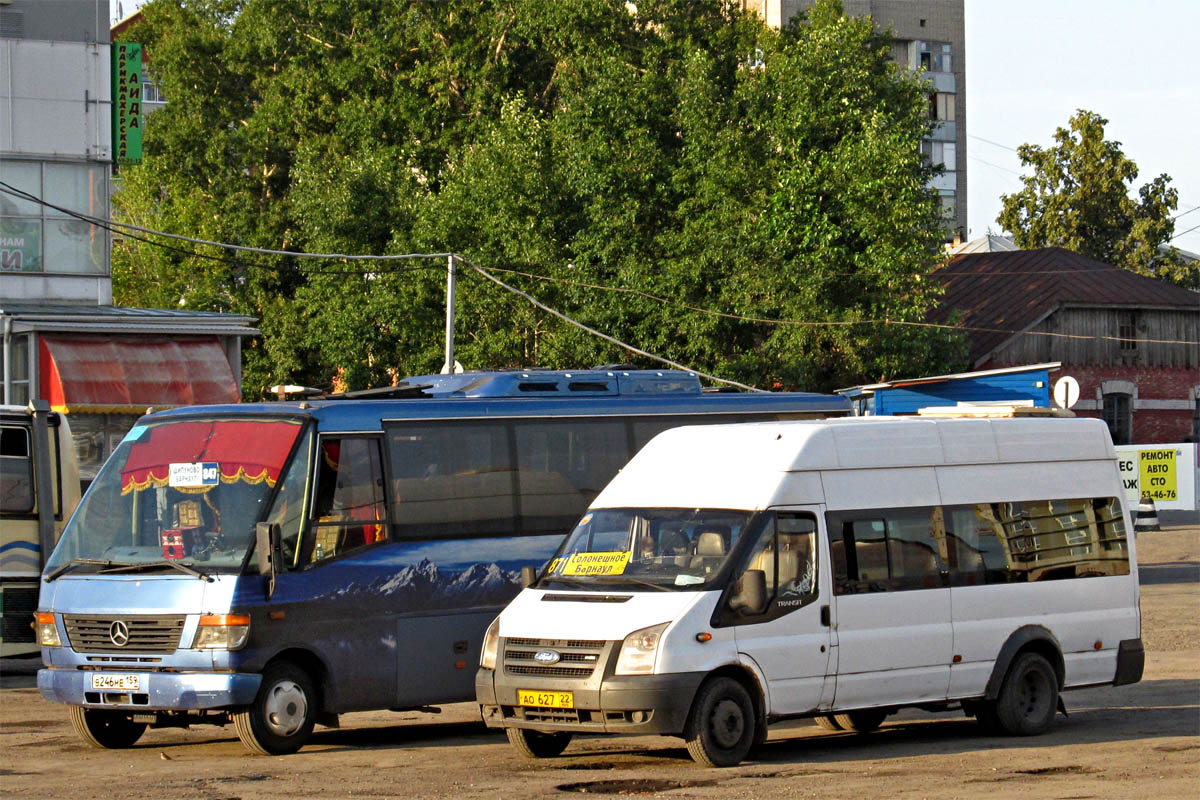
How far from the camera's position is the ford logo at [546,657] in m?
10.7

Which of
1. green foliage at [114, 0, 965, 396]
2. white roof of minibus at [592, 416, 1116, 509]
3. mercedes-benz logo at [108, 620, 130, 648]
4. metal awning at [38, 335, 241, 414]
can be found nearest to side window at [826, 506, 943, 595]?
white roof of minibus at [592, 416, 1116, 509]

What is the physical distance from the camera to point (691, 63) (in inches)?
1636

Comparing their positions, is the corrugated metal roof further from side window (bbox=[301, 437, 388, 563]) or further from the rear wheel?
side window (bbox=[301, 437, 388, 563])

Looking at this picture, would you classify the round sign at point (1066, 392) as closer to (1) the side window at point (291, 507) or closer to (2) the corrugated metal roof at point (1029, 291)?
(2) the corrugated metal roof at point (1029, 291)

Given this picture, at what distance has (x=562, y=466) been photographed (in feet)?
46.5

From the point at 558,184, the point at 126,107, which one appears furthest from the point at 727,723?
the point at 558,184

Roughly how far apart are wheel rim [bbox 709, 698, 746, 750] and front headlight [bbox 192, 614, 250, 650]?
344 centimetres

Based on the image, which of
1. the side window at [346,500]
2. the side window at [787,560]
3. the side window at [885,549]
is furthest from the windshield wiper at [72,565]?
the side window at [885,549]

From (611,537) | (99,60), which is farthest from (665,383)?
(99,60)

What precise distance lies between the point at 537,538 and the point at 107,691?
3.80 meters

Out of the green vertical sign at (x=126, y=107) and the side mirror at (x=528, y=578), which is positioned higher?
the green vertical sign at (x=126, y=107)

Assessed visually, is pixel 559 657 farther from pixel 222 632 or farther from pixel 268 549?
pixel 222 632

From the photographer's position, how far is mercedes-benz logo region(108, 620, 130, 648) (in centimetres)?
1171

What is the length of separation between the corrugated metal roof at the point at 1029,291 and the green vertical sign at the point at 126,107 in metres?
23.9
